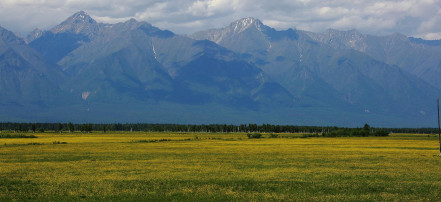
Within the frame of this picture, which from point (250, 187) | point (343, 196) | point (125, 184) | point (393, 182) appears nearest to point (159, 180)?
point (125, 184)

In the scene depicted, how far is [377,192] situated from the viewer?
1230 inches

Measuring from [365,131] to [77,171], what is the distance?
415 ft

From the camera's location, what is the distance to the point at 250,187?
3281cm

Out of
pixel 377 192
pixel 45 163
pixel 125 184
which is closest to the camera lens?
pixel 377 192

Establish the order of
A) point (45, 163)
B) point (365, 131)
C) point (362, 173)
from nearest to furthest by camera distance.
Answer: point (362, 173), point (45, 163), point (365, 131)

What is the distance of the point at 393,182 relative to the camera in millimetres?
35156

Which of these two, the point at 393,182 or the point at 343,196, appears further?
the point at 393,182

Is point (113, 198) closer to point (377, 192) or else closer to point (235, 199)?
point (235, 199)

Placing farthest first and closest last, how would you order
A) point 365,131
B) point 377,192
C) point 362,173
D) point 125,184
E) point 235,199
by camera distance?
1. point 365,131
2. point 362,173
3. point 125,184
4. point 377,192
5. point 235,199

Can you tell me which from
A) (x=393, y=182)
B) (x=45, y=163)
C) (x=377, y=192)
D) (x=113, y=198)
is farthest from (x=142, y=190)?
(x=45, y=163)

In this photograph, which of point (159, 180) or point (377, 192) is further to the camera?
point (159, 180)

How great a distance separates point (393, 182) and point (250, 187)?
959cm

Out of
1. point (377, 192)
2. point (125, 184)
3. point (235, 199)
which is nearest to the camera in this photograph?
point (235, 199)

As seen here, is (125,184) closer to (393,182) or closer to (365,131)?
(393,182)
